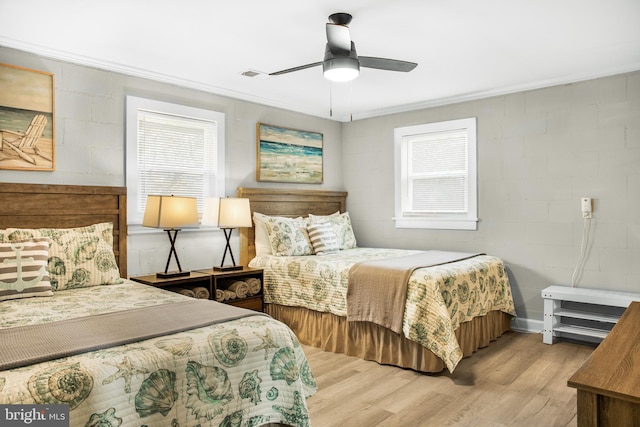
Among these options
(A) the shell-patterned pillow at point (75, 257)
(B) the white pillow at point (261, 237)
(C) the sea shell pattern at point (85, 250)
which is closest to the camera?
(A) the shell-patterned pillow at point (75, 257)

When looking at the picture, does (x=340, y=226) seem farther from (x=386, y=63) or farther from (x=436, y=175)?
(x=386, y=63)

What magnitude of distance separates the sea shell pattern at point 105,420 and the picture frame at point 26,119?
2459 mm

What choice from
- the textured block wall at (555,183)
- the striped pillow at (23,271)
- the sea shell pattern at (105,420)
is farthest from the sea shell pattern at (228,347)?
the textured block wall at (555,183)


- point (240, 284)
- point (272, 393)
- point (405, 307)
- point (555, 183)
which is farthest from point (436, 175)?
point (272, 393)

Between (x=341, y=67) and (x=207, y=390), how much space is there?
6.33 ft

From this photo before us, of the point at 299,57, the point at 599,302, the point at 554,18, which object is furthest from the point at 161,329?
the point at 599,302

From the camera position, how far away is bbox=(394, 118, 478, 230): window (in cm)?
476

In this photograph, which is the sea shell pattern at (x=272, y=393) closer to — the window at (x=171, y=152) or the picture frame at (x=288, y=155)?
the window at (x=171, y=152)

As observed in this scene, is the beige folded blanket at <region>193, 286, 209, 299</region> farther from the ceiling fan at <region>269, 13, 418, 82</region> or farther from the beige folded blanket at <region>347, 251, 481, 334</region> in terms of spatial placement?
the ceiling fan at <region>269, 13, 418, 82</region>

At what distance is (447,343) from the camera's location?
3123 mm

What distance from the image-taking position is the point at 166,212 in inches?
138

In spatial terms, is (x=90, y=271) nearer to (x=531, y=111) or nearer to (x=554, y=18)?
(x=554, y=18)

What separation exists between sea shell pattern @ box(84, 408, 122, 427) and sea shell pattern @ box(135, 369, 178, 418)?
7 centimetres

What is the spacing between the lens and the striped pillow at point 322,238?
4.53m
